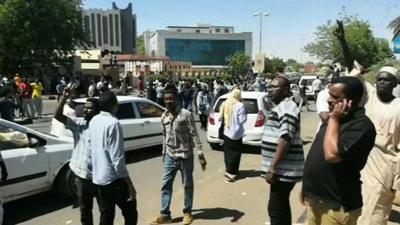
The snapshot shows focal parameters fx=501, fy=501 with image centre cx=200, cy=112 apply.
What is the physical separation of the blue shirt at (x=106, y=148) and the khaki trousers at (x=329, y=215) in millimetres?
1806

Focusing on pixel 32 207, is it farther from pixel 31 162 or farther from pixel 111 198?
pixel 111 198

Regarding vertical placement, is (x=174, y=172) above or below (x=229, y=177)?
above

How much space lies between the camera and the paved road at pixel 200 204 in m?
6.30

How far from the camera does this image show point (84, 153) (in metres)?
5.01

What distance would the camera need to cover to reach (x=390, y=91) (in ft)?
15.2

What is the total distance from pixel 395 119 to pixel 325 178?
1.70 metres

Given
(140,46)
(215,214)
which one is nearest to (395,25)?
(215,214)

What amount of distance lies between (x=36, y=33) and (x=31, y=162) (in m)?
35.0

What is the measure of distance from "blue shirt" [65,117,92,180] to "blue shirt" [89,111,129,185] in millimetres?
390

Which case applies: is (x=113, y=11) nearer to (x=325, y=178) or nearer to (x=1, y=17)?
(x=1, y=17)

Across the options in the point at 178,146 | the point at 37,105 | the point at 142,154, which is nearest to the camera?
the point at 178,146

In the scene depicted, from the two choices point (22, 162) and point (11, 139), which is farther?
point (11, 139)

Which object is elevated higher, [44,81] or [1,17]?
[1,17]

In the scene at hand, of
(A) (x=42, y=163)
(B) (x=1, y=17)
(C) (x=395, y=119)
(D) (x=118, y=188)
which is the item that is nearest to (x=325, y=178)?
(C) (x=395, y=119)
